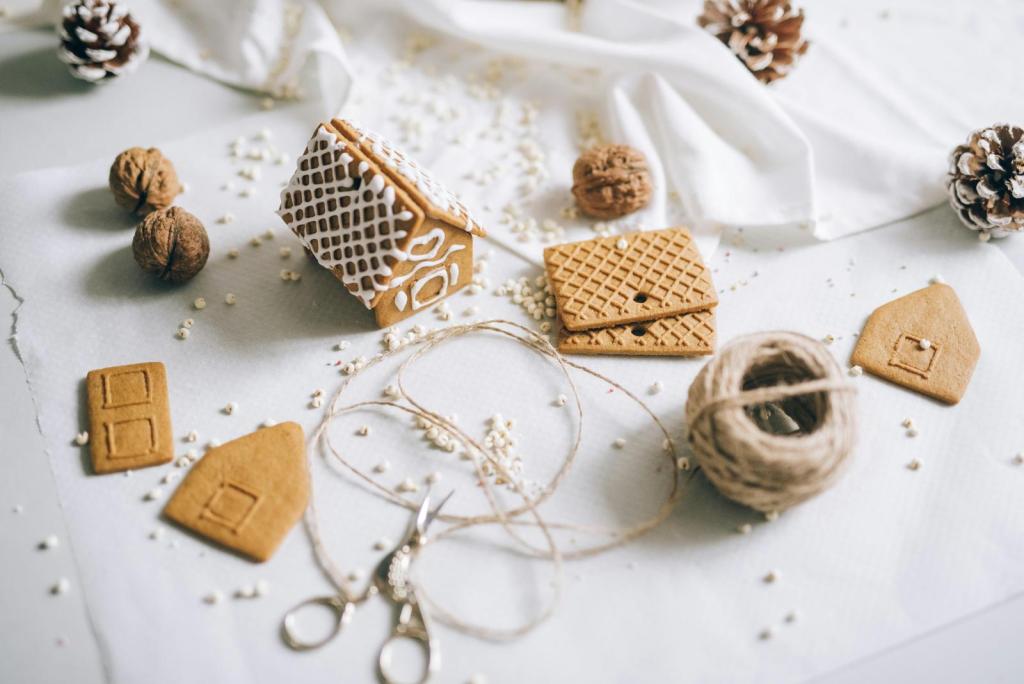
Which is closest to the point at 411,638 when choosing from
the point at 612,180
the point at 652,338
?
the point at 652,338

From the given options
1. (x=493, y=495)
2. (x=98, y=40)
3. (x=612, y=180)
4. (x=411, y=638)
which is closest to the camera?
(x=411, y=638)

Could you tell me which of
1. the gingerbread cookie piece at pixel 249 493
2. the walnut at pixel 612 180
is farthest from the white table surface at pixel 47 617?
the walnut at pixel 612 180

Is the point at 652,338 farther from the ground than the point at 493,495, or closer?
farther from the ground

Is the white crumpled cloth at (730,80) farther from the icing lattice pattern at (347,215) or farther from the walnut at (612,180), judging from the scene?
the icing lattice pattern at (347,215)

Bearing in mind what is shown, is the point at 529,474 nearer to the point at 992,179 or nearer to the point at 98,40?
the point at 992,179

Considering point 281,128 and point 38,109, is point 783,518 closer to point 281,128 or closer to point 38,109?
point 281,128

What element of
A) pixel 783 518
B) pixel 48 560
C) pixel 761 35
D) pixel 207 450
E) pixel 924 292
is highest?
pixel 761 35

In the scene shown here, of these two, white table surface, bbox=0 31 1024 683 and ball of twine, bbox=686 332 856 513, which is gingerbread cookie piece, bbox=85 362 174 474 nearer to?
white table surface, bbox=0 31 1024 683

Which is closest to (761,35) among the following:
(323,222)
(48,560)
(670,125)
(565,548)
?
(670,125)
